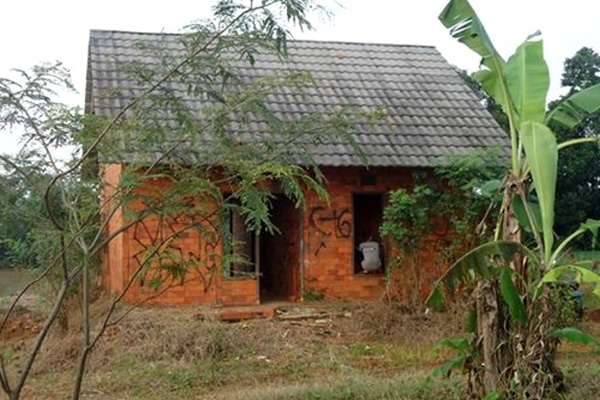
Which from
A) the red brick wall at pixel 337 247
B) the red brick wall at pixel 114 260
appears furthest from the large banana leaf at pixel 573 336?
the red brick wall at pixel 337 247

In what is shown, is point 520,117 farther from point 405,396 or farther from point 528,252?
point 405,396

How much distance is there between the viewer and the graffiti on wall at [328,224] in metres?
14.3

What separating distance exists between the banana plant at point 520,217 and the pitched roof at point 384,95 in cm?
656

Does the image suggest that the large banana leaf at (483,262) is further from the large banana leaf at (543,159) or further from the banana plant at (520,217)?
the large banana leaf at (543,159)

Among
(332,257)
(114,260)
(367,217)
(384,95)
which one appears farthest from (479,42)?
(367,217)

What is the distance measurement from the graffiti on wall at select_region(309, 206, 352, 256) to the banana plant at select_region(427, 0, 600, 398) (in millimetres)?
7079

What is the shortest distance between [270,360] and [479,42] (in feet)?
17.7

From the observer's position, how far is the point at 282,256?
53.8 ft

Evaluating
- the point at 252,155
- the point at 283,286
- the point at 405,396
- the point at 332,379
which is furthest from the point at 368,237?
the point at 252,155

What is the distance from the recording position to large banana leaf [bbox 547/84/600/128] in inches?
293

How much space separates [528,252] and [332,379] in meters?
3.31

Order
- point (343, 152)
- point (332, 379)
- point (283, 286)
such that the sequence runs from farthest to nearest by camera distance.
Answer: point (283, 286) → point (343, 152) → point (332, 379)

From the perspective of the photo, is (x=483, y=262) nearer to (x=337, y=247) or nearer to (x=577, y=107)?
(x=577, y=107)

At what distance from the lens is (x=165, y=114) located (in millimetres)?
6242
